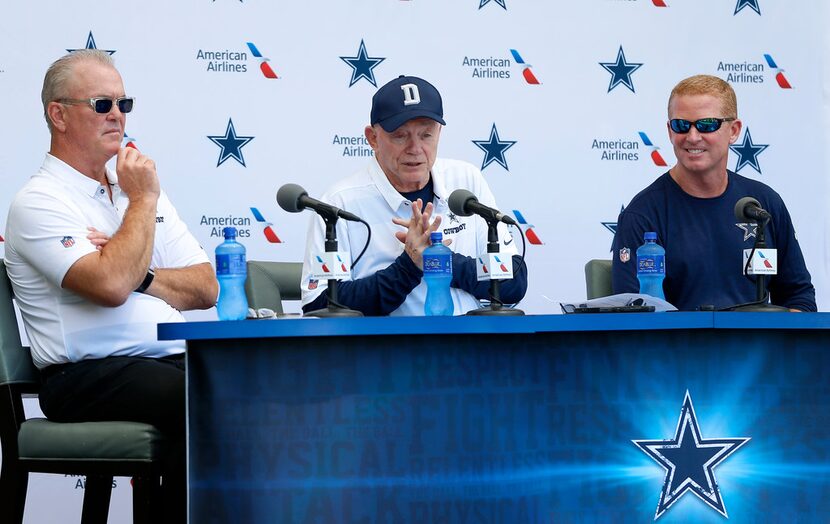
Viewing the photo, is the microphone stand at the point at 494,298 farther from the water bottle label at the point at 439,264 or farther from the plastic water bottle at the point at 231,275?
the plastic water bottle at the point at 231,275

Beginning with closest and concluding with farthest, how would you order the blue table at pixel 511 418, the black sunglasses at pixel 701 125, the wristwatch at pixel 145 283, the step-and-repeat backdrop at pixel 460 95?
the blue table at pixel 511 418 → the wristwatch at pixel 145 283 → the black sunglasses at pixel 701 125 → the step-and-repeat backdrop at pixel 460 95

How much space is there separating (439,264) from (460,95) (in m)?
1.93

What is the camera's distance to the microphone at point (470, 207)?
8.62 feet

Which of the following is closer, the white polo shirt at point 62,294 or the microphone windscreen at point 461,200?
the microphone windscreen at point 461,200

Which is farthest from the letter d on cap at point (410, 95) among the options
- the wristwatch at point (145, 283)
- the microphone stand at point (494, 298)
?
the wristwatch at point (145, 283)

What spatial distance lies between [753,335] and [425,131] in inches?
44.7

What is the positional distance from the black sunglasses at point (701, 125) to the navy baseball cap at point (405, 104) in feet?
2.60

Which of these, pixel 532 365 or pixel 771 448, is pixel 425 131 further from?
pixel 771 448

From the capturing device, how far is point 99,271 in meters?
2.87

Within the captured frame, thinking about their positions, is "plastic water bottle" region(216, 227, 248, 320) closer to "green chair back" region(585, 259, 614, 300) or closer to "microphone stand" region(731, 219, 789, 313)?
"microphone stand" region(731, 219, 789, 313)

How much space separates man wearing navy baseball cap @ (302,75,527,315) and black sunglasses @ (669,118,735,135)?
634 millimetres

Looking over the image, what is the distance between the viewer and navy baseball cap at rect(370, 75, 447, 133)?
3.14m

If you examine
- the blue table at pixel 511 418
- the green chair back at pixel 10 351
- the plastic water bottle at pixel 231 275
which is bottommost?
the blue table at pixel 511 418

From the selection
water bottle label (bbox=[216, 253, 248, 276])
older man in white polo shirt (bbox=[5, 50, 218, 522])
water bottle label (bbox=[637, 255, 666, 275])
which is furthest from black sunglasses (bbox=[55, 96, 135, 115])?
water bottle label (bbox=[637, 255, 666, 275])
